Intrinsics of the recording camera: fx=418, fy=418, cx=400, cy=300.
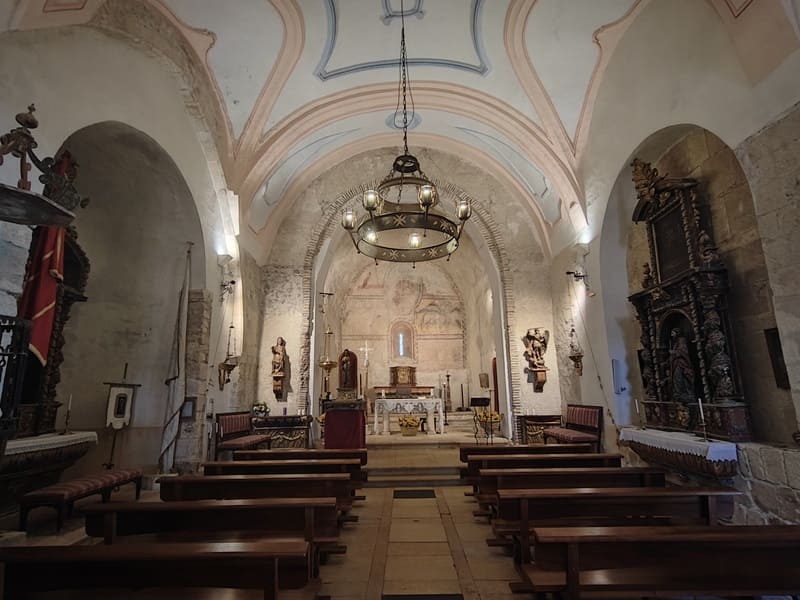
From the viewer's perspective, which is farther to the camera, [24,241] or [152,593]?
[24,241]

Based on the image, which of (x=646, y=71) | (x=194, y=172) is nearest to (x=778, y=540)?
(x=646, y=71)

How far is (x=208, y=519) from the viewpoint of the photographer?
2.59 metres

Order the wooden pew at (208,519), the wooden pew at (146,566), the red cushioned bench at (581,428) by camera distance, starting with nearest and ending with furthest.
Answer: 1. the wooden pew at (146,566)
2. the wooden pew at (208,519)
3. the red cushioned bench at (581,428)

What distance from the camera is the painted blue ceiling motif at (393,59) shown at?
5648 mm

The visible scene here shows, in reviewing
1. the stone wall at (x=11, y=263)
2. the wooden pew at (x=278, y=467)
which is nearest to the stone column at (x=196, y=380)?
the wooden pew at (x=278, y=467)

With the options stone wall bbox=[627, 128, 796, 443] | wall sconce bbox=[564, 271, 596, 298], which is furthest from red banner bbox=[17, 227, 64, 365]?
wall sconce bbox=[564, 271, 596, 298]

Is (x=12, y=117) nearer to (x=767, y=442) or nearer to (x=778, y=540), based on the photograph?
(x=778, y=540)

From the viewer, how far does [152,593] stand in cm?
191

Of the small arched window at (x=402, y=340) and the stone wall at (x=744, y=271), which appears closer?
the stone wall at (x=744, y=271)

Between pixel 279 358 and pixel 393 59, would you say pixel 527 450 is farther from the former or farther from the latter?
pixel 393 59

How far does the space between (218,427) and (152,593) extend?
Answer: 460 cm

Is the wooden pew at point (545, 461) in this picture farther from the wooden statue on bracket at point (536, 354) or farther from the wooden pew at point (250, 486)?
the wooden statue on bracket at point (536, 354)

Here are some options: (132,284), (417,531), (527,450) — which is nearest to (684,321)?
(527,450)

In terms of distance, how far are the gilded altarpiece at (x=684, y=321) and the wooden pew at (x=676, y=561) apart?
252cm
